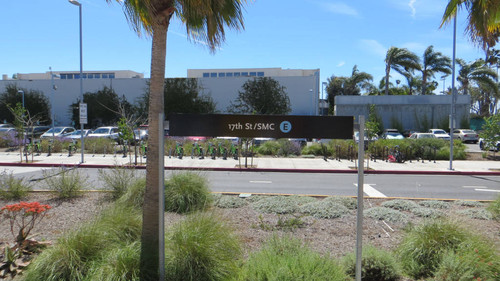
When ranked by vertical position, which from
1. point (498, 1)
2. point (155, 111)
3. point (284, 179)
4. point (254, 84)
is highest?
point (254, 84)

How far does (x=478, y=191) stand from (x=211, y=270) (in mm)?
10171

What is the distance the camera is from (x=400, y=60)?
4019 centimetres

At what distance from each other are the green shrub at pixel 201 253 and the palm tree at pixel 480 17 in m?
5.54

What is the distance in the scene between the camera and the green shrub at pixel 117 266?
3486 millimetres

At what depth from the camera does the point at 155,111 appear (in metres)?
4.18

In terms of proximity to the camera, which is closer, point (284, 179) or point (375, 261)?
point (375, 261)

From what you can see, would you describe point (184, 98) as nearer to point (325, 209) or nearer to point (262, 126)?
point (325, 209)

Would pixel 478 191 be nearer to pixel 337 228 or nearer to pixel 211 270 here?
pixel 337 228

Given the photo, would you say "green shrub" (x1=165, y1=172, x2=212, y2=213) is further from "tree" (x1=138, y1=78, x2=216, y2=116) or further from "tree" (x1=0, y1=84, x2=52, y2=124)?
"tree" (x1=0, y1=84, x2=52, y2=124)

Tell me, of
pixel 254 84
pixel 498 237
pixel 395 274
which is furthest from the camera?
pixel 254 84

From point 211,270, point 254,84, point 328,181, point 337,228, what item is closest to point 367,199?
point 337,228

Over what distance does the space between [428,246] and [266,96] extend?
37197 millimetres

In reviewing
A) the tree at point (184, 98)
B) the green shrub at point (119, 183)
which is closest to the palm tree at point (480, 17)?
the green shrub at point (119, 183)

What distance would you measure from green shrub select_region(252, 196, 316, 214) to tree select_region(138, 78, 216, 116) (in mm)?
35171
